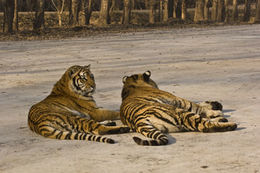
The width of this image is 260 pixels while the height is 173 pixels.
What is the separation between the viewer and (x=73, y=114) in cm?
786

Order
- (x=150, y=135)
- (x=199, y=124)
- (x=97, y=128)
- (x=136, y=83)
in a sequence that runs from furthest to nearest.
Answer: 1. (x=136, y=83)
2. (x=97, y=128)
3. (x=199, y=124)
4. (x=150, y=135)

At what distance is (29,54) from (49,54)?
685 millimetres

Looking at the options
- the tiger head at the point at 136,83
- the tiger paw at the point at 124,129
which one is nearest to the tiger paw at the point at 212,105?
the tiger head at the point at 136,83

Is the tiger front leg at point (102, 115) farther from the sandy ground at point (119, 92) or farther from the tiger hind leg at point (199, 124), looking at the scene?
the tiger hind leg at point (199, 124)

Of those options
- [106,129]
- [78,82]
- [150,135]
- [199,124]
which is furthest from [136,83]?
[150,135]

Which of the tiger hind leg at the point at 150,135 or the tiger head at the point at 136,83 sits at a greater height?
the tiger head at the point at 136,83

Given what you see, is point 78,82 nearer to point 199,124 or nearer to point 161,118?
point 161,118

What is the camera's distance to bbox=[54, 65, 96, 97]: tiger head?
8148 millimetres

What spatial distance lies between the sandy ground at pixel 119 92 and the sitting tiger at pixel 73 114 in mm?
127

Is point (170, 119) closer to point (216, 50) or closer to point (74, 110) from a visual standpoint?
point (74, 110)

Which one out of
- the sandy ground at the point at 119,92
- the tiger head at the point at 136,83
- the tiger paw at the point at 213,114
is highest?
the tiger head at the point at 136,83

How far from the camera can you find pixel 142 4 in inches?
2395

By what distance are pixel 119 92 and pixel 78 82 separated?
3.06 meters

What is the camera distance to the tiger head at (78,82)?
8148 millimetres
